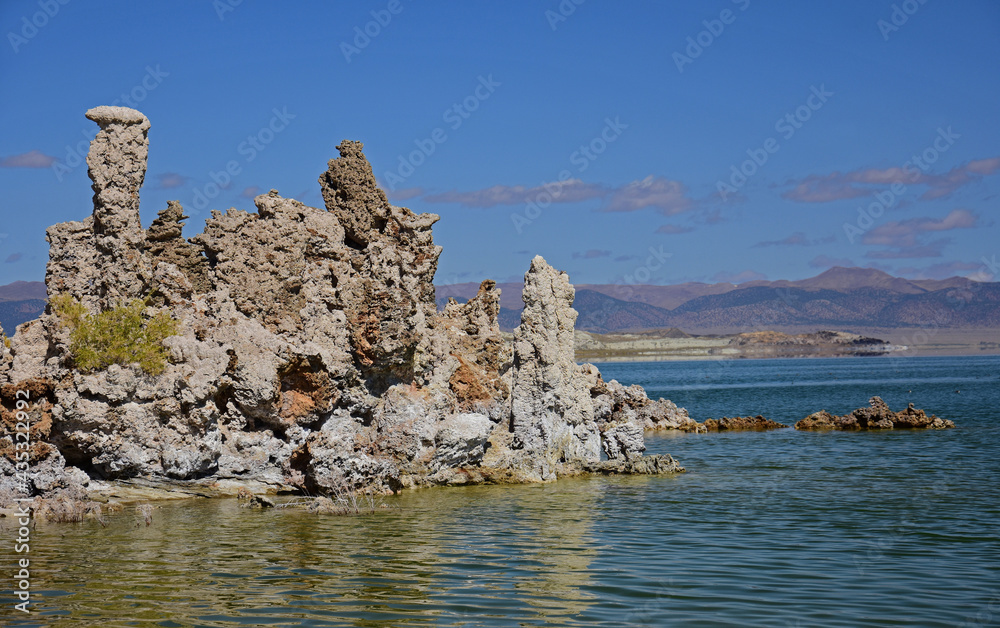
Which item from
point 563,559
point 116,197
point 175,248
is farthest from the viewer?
point 175,248

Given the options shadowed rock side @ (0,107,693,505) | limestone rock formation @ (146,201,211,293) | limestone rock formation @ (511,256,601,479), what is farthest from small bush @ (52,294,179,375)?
limestone rock formation @ (511,256,601,479)

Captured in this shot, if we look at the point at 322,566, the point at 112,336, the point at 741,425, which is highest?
the point at 112,336

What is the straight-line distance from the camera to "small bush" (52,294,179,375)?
21797mm

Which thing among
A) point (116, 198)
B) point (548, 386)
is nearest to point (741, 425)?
point (548, 386)

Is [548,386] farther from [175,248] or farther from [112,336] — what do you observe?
[112,336]

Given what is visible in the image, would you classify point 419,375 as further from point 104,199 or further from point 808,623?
point 808,623

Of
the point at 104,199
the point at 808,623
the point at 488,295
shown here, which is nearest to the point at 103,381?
the point at 104,199

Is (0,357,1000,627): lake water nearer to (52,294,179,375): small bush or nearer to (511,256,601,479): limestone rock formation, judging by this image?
(511,256,601,479): limestone rock formation

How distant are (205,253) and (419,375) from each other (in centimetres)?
692

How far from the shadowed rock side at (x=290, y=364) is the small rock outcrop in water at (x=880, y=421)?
22.2m

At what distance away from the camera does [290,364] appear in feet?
78.6

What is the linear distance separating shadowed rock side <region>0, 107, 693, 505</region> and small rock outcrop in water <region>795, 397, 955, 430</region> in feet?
72.8

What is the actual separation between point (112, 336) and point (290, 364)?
4152mm

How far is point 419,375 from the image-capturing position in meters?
26.1
